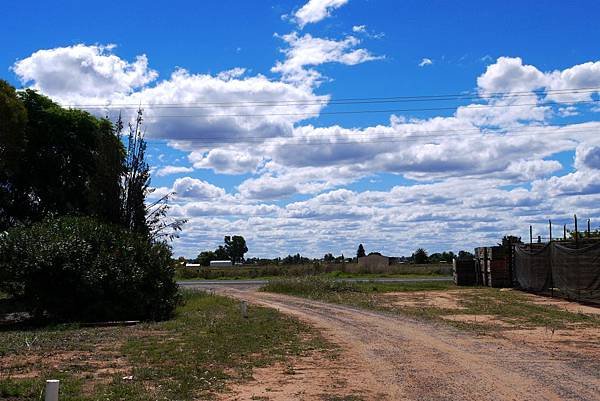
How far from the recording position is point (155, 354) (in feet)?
43.3

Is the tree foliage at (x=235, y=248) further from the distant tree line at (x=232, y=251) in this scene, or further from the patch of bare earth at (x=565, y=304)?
the patch of bare earth at (x=565, y=304)

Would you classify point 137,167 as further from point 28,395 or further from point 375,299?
point 28,395

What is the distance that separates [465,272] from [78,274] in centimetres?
2823

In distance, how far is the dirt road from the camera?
9.74 meters

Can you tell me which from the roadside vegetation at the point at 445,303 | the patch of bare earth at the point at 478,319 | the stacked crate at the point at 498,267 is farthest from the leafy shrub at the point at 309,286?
the patch of bare earth at the point at 478,319

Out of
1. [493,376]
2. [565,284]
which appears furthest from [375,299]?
[493,376]

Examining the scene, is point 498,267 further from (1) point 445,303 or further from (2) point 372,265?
(2) point 372,265

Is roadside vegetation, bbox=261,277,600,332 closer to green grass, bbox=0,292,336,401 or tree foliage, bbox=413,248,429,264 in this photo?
green grass, bbox=0,292,336,401

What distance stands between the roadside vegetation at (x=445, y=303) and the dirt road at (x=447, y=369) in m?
3.19

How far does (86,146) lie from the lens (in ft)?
107

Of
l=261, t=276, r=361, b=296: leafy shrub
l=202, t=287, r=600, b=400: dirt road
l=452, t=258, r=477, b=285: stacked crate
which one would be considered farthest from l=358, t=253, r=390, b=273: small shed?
l=202, t=287, r=600, b=400: dirt road

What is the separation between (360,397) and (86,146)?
1022 inches

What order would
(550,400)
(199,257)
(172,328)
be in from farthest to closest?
(199,257)
(172,328)
(550,400)

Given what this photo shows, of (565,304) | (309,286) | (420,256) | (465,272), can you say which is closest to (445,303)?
(565,304)
